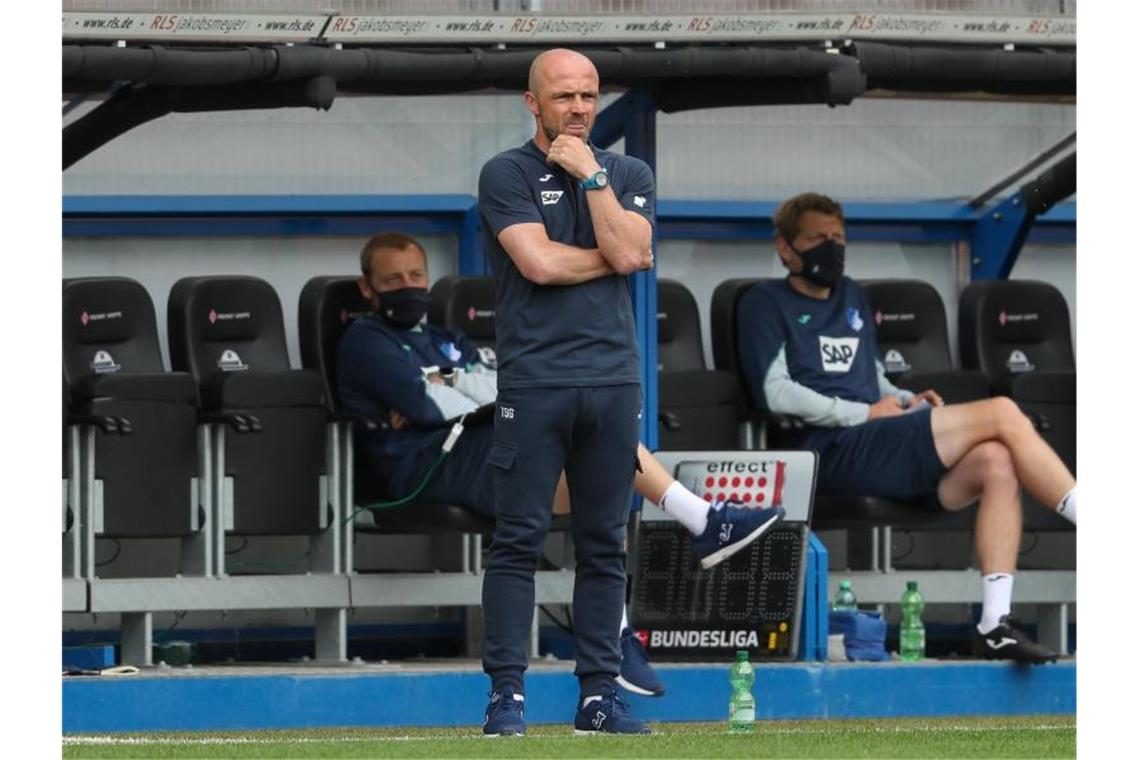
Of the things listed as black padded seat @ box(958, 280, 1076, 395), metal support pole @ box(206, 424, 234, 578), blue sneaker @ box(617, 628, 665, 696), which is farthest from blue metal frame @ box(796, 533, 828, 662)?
black padded seat @ box(958, 280, 1076, 395)

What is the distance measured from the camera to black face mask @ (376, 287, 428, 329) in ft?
31.3

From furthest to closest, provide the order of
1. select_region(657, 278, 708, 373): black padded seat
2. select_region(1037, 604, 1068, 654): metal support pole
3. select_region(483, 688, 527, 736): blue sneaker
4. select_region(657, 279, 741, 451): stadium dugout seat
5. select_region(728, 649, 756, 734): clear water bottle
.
Answer: 1. select_region(1037, 604, 1068, 654): metal support pole
2. select_region(657, 278, 708, 373): black padded seat
3. select_region(657, 279, 741, 451): stadium dugout seat
4. select_region(728, 649, 756, 734): clear water bottle
5. select_region(483, 688, 527, 736): blue sneaker

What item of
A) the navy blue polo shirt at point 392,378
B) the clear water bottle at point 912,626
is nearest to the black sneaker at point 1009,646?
the clear water bottle at point 912,626

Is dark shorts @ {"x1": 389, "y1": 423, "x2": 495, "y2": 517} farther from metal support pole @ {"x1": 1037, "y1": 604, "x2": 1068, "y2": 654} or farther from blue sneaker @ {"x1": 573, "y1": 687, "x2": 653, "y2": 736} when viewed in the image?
metal support pole @ {"x1": 1037, "y1": 604, "x2": 1068, "y2": 654}

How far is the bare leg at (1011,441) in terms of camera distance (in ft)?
30.7

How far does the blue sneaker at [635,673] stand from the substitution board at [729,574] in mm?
438

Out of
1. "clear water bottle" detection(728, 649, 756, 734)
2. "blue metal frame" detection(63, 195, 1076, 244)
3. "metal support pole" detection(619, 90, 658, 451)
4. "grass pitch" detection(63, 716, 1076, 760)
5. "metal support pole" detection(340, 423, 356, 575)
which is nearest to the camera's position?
"grass pitch" detection(63, 716, 1076, 760)

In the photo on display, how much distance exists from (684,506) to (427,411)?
1020 millimetres

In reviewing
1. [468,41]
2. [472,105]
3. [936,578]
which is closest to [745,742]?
[468,41]

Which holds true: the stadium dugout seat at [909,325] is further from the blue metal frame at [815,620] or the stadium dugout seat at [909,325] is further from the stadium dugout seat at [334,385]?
the blue metal frame at [815,620]

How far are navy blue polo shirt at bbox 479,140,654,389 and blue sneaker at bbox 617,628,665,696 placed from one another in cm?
221

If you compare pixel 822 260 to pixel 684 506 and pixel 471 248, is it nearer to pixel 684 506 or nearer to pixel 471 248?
pixel 684 506
